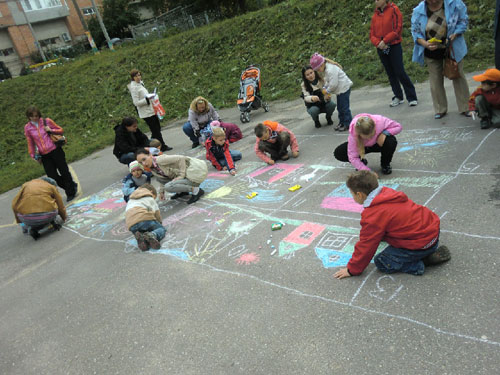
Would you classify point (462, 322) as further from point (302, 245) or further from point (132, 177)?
point (132, 177)

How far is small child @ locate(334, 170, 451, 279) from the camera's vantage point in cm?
263

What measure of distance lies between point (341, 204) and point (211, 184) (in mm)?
2573

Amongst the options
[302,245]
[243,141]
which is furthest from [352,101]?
[302,245]

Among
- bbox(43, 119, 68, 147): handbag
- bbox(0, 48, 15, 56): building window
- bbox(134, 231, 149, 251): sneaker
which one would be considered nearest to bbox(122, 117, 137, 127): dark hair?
bbox(43, 119, 68, 147): handbag

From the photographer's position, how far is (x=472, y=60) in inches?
312

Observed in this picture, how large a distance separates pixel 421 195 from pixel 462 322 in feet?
5.97

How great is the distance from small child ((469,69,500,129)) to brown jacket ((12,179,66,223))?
253 inches

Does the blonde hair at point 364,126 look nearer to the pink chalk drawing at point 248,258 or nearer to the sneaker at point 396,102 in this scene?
the pink chalk drawing at point 248,258

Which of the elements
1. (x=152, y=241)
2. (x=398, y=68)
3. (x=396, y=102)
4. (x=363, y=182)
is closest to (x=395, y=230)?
(x=363, y=182)

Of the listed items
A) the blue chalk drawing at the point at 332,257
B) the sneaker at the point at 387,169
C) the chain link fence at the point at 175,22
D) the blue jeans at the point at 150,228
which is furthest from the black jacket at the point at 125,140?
the chain link fence at the point at 175,22

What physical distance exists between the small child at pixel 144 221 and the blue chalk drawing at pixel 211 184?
121cm

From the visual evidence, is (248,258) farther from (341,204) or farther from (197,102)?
(197,102)

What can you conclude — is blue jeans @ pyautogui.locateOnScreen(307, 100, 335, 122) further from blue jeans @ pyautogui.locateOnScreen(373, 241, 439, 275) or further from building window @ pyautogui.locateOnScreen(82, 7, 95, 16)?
building window @ pyautogui.locateOnScreen(82, 7, 95, 16)

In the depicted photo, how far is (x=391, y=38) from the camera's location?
20.7 ft
